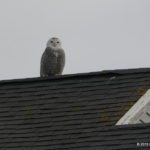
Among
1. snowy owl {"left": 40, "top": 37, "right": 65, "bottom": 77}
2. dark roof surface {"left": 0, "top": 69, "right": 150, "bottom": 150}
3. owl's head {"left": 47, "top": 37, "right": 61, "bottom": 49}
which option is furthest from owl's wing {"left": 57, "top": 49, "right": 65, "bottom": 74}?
dark roof surface {"left": 0, "top": 69, "right": 150, "bottom": 150}

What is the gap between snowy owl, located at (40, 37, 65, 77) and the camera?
1767 cm

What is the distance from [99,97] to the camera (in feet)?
43.9

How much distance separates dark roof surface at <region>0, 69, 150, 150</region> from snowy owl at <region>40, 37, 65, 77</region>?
2885 millimetres

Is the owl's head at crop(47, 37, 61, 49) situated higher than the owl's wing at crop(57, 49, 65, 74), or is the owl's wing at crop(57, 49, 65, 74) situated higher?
the owl's head at crop(47, 37, 61, 49)

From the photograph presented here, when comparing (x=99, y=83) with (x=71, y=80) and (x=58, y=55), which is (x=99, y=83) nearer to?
(x=71, y=80)

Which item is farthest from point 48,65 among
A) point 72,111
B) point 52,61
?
point 72,111

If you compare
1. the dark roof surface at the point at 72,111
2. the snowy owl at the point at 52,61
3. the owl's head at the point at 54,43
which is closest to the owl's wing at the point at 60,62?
Result: the snowy owl at the point at 52,61

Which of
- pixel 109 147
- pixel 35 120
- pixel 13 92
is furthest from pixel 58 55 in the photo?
pixel 109 147

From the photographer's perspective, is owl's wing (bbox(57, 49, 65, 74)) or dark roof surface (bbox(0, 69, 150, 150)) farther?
owl's wing (bbox(57, 49, 65, 74))

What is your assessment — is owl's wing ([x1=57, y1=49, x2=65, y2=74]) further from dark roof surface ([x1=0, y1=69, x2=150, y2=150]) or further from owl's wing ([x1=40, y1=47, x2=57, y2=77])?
dark roof surface ([x1=0, y1=69, x2=150, y2=150])

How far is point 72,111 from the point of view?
1318cm

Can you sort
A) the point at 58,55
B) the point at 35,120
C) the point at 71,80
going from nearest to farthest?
the point at 35,120 < the point at 71,80 < the point at 58,55

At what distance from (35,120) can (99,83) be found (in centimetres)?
116

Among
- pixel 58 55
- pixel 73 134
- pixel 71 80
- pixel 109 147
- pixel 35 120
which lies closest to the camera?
pixel 109 147
